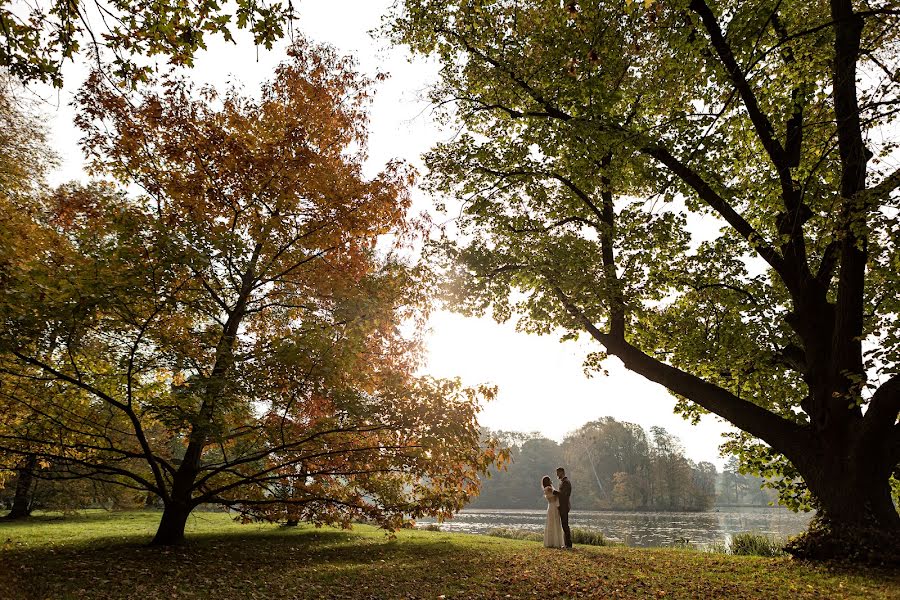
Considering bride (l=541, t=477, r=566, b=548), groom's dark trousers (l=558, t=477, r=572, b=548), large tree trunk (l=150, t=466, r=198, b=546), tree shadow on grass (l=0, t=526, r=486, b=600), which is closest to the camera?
tree shadow on grass (l=0, t=526, r=486, b=600)

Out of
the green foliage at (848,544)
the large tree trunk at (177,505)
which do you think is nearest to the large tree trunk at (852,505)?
the green foliage at (848,544)

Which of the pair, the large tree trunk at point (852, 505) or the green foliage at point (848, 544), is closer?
the green foliage at point (848, 544)

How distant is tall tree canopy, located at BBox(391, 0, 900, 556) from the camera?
8.35 m

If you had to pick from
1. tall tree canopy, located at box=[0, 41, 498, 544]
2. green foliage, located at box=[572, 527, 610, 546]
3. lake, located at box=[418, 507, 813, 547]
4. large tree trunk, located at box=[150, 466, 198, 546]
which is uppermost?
tall tree canopy, located at box=[0, 41, 498, 544]

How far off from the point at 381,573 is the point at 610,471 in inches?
3137

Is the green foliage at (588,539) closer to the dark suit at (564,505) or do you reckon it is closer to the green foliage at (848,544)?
the dark suit at (564,505)

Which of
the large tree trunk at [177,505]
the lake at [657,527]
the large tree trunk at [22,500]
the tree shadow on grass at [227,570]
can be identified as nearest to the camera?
the tree shadow on grass at [227,570]

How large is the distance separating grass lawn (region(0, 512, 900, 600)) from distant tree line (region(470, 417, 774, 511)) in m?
55.7

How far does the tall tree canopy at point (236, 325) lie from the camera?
22.2ft

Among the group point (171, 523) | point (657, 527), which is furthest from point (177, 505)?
point (657, 527)

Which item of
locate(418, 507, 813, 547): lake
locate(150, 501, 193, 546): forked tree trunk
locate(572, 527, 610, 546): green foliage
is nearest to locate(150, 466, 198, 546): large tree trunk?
locate(150, 501, 193, 546): forked tree trunk

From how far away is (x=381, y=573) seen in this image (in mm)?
7758

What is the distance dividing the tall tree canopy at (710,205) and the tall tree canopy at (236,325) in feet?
11.4

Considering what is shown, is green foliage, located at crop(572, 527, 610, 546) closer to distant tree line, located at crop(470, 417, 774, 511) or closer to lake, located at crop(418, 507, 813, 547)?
lake, located at crop(418, 507, 813, 547)
